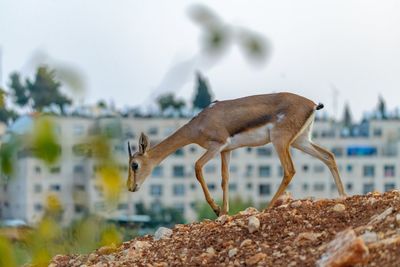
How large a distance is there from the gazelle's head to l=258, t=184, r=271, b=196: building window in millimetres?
98592

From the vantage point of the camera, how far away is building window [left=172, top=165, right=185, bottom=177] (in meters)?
111

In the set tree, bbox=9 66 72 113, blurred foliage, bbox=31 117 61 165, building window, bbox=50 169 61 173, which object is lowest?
building window, bbox=50 169 61 173

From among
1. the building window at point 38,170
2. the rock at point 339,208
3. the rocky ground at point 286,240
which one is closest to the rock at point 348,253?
the rocky ground at point 286,240

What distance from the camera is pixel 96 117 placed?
3.18 meters

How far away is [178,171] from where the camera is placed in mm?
111375

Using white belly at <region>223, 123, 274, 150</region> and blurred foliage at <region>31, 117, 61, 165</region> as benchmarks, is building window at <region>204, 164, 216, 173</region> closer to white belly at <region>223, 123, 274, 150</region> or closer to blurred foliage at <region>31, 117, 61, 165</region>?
white belly at <region>223, 123, 274, 150</region>

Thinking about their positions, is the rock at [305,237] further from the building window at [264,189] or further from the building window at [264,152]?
the building window at [264,152]

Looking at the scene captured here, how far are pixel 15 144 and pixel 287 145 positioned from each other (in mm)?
7079

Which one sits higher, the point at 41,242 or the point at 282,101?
the point at 282,101

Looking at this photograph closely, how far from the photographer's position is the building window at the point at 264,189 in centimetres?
11074

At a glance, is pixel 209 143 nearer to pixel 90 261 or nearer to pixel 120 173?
pixel 90 261

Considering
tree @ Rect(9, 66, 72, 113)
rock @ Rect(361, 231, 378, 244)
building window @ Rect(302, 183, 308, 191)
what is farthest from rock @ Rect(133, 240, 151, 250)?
building window @ Rect(302, 183, 308, 191)

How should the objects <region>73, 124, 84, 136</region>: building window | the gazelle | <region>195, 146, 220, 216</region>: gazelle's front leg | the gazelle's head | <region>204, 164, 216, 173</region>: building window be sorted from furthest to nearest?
<region>204, 164, 216, 173</region>: building window < the gazelle's head < the gazelle < <region>195, 146, 220, 216</region>: gazelle's front leg < <region>73, 124, 84, 136</region>: building window

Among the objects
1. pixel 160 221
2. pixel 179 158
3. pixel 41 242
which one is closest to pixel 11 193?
pixel 41 242
